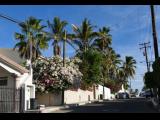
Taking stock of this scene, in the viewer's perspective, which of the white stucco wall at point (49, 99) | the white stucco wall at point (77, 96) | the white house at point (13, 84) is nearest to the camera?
the white house at point (13, 84)

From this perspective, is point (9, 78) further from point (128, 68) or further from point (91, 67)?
point (128, 68)

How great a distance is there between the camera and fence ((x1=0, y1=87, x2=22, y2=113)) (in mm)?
24312

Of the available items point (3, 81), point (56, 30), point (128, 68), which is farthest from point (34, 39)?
point (128, 68)

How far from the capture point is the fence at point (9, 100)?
957 inches

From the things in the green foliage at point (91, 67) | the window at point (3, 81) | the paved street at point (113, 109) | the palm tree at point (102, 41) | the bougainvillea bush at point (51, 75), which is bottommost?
the paved street at point (113, 109)

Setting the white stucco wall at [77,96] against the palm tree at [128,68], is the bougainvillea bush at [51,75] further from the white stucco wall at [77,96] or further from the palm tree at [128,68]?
the palm tree at [128,68]

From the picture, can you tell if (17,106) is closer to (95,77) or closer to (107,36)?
(95,77)

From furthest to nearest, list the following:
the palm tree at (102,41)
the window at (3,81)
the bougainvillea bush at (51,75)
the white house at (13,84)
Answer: the palm tree at (102,41) < the bougainvillea bush at (51,75) < the window at (3,81) < the white house at (13,84)

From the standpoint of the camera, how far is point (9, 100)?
80.7ft

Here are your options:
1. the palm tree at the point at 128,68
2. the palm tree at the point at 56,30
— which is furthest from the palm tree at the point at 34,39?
the palm tree at the point at 128,68

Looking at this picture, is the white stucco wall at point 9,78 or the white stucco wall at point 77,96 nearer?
the white stucco wall at point 9,78

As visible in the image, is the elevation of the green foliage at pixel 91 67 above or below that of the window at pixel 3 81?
above
